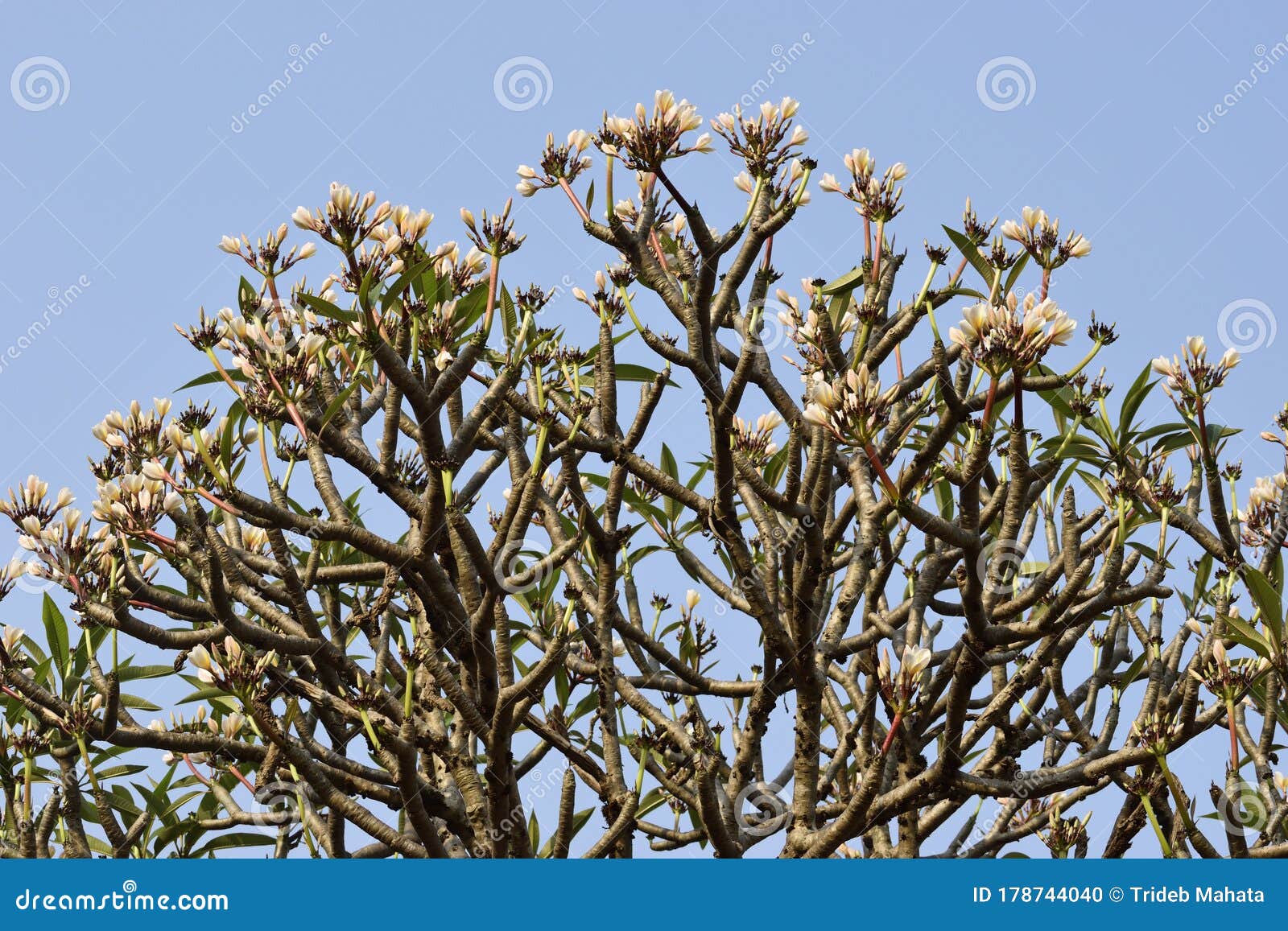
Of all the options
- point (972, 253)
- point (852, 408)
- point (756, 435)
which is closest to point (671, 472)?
point (756, 435)

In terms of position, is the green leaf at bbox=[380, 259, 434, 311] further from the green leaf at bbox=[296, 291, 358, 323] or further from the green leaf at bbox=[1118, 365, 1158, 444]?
the green leaf at bbox=[1118, 365, 1158, 444]

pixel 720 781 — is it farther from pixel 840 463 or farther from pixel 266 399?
pixel 266 399

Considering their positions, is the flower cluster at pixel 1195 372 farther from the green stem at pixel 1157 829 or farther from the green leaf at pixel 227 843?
the green leaf at pixel 227 843

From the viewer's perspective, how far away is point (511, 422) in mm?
4117

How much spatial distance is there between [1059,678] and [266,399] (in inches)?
124

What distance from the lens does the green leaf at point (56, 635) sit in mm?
4402

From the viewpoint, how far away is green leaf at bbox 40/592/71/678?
14.4ft

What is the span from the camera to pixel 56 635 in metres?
4.41

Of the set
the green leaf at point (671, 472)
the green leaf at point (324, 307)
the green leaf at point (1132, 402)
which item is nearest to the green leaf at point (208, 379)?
the green leaf at point (324, 307)

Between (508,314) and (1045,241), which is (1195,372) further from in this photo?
(508,314)

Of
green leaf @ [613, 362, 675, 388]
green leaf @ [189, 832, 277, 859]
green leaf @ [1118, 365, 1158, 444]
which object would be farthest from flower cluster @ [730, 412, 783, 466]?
green leaf @ [189, 832, 277, 859]

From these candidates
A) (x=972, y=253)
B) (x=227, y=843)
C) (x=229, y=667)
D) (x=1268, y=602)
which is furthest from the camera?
(x=227, y=843)

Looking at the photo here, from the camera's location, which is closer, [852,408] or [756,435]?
[852,408]

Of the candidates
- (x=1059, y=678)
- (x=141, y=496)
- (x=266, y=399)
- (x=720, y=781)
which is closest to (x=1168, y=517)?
(x=1059, y=678)
